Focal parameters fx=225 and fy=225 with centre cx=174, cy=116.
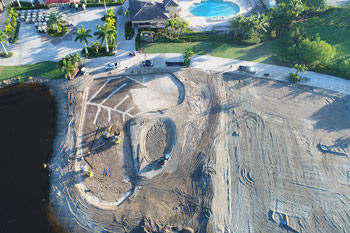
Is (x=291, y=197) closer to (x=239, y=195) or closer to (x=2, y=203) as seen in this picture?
(x=239, y=195)

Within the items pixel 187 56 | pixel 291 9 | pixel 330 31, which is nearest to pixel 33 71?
pixel 187 56

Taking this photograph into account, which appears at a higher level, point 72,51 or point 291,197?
point 72,51

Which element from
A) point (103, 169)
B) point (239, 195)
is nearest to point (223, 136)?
point (239, 195)

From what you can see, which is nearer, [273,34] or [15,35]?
[15,35]

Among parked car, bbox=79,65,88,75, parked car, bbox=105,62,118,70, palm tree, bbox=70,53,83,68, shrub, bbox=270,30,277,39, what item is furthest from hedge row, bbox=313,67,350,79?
palm tree, bbox=70,53,83,68

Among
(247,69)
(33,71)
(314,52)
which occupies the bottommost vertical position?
(33,71)

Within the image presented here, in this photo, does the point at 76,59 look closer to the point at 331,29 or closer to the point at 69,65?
the point at 69,65

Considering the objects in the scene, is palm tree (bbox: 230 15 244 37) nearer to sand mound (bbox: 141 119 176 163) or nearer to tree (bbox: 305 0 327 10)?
tree (bbox: 305 0 327 10)
